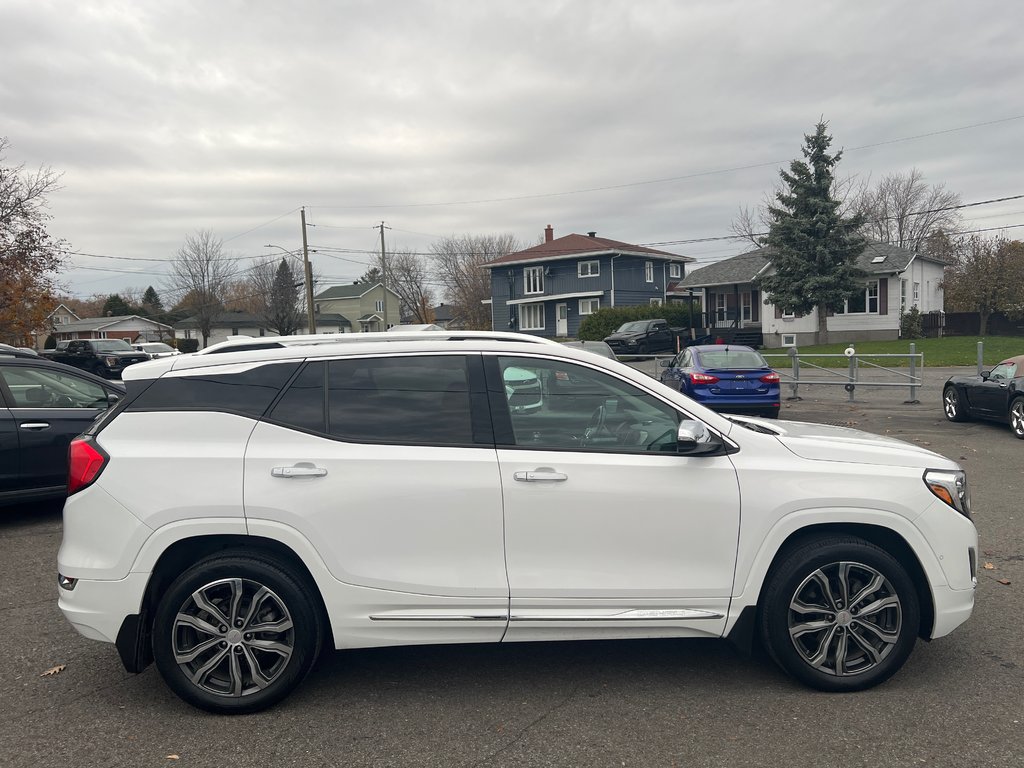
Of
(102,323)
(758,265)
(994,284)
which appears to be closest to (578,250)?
(758,265)

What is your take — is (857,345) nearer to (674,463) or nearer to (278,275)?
(674,463)

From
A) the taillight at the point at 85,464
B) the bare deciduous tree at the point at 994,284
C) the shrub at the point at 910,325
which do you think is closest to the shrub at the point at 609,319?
the shrub at the point at 910,325

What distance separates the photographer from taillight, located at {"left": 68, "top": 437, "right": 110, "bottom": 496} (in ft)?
12.3

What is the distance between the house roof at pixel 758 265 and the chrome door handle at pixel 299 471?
35.7 m

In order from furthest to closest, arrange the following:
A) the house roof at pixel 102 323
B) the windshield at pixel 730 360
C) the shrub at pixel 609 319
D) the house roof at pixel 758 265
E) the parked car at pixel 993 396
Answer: the house roof at pixel 102 323, the shrub at pixel 609 319, the house roof at pixel 758 265, the windshield at pixel 730 360, the parked car at pixel 993 396

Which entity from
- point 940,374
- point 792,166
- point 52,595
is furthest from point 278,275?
point 52,595

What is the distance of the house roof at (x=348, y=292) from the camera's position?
94.1m

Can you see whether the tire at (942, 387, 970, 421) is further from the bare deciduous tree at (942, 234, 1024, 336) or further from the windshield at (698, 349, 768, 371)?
the bare deciduous tree at (942, 234, 1024, 336)

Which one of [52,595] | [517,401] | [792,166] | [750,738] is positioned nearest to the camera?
[750,738]

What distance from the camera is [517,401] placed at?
155 inches

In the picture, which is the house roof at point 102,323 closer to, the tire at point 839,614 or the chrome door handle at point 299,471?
the chrome door handle at point 299,471

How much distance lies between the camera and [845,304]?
38562 mm

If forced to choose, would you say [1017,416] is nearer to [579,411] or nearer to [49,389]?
[579,411]

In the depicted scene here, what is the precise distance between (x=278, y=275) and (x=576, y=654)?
75790 millimetres
